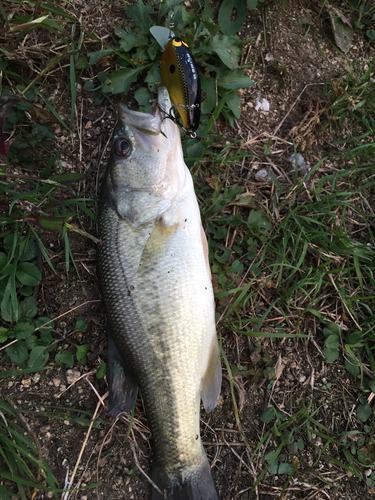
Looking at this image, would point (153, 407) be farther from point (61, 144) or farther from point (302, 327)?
point (61, 144)

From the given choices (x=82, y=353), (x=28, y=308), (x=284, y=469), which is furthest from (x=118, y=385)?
(x=284, y=469)

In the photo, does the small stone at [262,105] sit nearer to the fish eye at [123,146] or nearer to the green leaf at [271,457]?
the fish eye at [123,146]

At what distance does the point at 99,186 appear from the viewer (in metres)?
2.73

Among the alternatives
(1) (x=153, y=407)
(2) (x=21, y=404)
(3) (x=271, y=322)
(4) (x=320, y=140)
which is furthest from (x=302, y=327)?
(2) (x=21, y=404)

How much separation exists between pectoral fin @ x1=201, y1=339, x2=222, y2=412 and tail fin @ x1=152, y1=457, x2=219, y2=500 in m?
0.38

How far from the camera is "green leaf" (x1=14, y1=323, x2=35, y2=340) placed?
8.04ft

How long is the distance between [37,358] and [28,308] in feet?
1.21

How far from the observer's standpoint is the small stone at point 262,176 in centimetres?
290

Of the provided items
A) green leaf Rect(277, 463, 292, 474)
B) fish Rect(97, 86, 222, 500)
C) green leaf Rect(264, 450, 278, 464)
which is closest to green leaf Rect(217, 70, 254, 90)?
→ fish Rect(97, 86, 222, 500)

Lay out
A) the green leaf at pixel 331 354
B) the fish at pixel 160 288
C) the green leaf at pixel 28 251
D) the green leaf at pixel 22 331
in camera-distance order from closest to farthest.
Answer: the fish at pixel 160 288 < the green leaf at pixel 22 331 < the green leaf at pixel 28 251 < the green leaf at pixel 331 354

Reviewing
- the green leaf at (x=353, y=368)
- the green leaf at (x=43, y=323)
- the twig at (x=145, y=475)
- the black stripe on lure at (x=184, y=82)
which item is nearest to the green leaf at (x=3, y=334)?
the green leaf at (x=43, y=323)

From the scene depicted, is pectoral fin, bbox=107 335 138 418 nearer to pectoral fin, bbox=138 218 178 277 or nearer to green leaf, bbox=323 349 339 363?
pectoral fin, bbox=138 218 178 277

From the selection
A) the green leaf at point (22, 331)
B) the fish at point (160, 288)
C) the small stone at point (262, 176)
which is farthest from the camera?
the small stone at point (262, 176)

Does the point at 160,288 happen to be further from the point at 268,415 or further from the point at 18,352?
the point at 268,415
